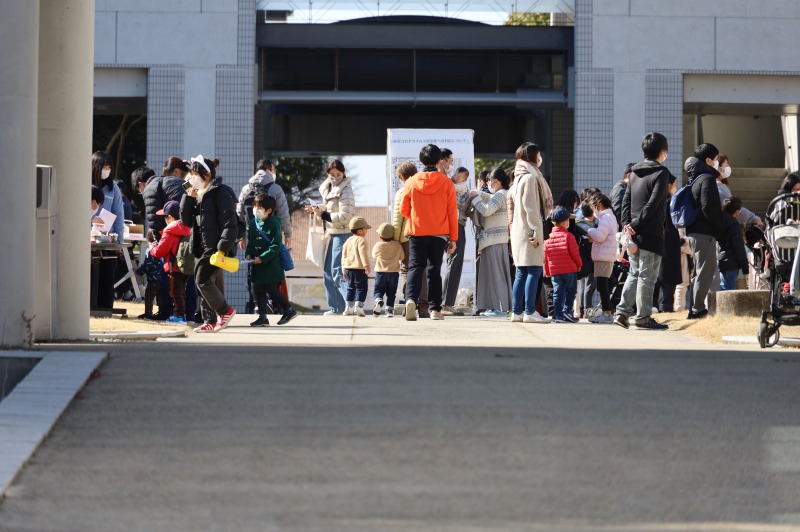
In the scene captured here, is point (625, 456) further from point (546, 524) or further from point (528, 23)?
point (528, 23)

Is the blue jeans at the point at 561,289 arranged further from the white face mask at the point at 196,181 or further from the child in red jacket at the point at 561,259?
the white face mask at the point at 196,181

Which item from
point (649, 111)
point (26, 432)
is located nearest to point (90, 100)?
point (26, 432)

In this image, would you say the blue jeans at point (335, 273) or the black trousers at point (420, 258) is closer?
the black trousers at point (420, 258)

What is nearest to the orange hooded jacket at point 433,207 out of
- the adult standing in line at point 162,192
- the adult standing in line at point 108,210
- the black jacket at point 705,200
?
the black jacket at point 705,200

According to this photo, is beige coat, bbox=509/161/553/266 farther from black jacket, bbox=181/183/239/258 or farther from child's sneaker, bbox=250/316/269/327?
black jacket, bbox=181/183/239/258

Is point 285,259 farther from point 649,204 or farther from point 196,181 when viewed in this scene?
point 649,204

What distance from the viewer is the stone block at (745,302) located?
41.3 ft

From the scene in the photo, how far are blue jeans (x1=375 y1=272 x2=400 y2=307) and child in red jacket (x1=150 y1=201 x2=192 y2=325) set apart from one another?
2.57 meters

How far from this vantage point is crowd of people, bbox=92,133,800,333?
40.5 feet

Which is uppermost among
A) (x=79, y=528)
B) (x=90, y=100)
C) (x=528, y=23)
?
(x=528, y=23)

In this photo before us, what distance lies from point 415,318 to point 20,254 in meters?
5.71

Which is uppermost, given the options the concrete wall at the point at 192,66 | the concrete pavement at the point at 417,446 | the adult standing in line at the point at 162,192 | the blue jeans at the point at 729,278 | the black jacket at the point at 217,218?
the concrete wall at the point at 192,66

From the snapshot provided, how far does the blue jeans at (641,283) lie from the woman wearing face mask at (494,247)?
2.77m

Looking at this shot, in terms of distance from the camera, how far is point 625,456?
18.2ft
